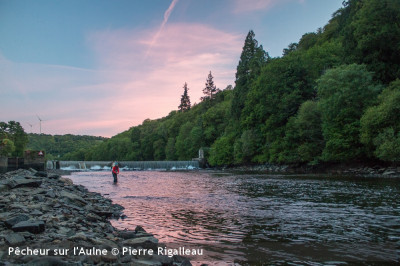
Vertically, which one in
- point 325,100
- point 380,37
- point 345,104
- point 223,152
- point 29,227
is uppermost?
point 380,37

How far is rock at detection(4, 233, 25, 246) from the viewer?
573cm

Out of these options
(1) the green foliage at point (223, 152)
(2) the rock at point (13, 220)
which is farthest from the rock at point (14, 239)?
(1) the green foliage at point (223, 152)

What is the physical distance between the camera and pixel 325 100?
131 feet

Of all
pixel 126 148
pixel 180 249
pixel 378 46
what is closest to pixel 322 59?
pixel 378 46

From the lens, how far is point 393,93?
107 ft

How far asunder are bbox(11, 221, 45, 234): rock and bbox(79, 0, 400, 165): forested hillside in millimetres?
32434

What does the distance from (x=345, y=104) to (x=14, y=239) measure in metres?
39.6

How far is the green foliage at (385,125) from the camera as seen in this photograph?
3145cm

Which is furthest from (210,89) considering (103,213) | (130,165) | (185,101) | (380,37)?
(103,213)

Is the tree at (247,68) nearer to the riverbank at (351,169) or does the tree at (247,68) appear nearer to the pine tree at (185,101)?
the riverbank at (351,169)

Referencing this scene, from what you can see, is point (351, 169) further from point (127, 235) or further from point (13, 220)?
point (13, 220)

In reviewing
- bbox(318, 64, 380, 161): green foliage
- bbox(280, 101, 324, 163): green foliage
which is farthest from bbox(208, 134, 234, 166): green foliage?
bbox(318, 64, 380, 161): green foliage

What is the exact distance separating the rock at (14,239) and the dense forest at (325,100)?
33.1 m

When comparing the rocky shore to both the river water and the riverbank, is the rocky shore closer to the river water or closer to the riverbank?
the river water
